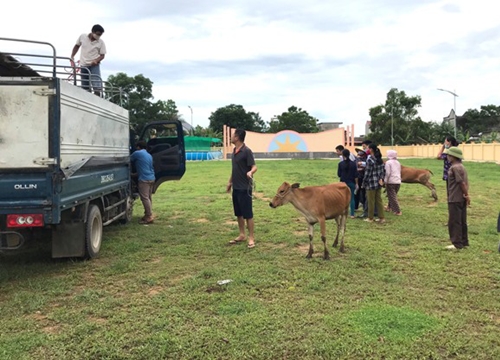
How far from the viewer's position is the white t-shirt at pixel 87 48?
8.06 metres

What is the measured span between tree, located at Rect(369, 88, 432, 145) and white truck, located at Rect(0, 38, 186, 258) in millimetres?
60429

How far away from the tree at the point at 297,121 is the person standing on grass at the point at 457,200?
7788 centimetres

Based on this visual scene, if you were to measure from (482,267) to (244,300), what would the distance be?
10.8 feet

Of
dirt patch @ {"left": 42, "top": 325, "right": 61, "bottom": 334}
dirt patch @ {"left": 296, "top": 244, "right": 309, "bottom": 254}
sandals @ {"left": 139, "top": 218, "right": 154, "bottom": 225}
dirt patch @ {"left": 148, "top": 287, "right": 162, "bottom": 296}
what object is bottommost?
dirt patch @ {"left": 42, "top": 325, "right": 61, "bottom": 334}

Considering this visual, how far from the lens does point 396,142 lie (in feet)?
212

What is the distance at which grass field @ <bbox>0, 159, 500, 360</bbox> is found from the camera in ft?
11.8

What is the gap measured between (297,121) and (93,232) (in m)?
80.5

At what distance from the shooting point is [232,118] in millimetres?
92438

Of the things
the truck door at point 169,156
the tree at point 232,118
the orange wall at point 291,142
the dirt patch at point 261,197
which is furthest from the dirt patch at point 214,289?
the tree at point 232,118

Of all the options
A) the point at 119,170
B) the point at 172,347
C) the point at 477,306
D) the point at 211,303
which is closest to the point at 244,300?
the point at 211,303

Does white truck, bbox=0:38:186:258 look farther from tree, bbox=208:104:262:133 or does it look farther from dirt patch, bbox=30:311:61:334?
tree, bbox=208:104:262:133

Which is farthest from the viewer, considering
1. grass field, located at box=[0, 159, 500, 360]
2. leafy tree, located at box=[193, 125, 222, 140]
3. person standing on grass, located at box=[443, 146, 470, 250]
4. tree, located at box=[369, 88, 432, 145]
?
leafy tree, located at box=[193, 125, 222, 140]

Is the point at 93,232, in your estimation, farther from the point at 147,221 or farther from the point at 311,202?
the point at 311,202

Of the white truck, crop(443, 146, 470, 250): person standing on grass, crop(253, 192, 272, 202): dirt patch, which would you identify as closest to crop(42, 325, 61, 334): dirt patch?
the white truck
